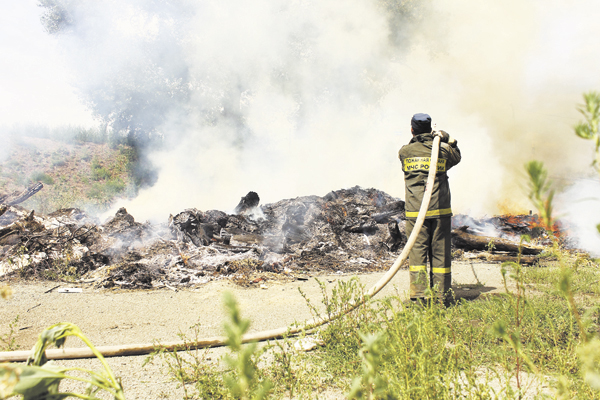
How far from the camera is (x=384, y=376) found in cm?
179

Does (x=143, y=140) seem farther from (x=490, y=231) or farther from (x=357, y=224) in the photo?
(x=490, y=231)

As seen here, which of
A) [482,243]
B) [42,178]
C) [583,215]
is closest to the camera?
[482,243]

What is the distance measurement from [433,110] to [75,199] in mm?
17301

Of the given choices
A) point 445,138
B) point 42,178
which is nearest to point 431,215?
point 445,138

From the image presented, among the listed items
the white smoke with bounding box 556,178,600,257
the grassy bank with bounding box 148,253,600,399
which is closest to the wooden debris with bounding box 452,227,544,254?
the white smoke with bounding box 556,178,600,257

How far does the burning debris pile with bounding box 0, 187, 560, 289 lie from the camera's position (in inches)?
226

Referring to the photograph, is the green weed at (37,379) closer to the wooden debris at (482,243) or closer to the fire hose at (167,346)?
the fire hose at (167,346)

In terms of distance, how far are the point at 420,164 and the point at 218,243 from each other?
4.81m

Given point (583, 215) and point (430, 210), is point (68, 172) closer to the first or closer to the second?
point (430, 210)

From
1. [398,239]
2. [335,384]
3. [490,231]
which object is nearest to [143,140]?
[398,239]

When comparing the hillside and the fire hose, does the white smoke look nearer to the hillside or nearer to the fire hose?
the fire hose

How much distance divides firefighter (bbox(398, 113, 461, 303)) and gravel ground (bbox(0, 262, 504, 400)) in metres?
0.47

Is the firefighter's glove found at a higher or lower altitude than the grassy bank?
higher

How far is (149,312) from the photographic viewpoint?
410cm
